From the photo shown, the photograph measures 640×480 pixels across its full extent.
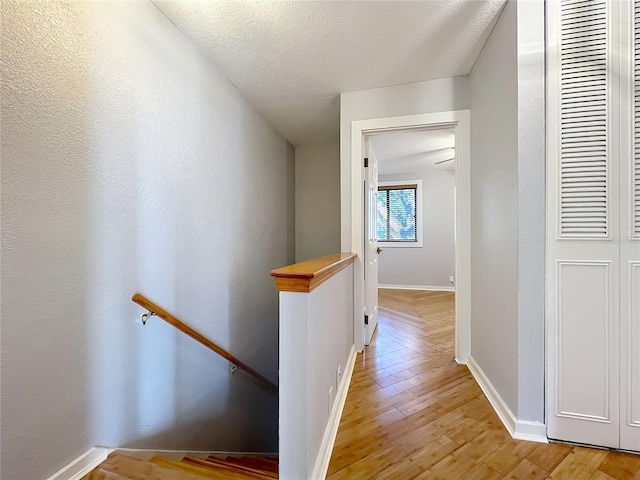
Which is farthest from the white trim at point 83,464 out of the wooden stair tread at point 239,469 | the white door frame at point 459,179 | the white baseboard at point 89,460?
the white door frame at point 459,179

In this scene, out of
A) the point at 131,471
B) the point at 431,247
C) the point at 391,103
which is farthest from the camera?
the point at 431,247

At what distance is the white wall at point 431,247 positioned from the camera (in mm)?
5047

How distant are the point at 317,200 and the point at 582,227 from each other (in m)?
2.82

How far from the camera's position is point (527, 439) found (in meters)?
1.33

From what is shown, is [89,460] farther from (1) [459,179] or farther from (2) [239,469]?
(1) [459,179]

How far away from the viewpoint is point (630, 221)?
1.23 meters

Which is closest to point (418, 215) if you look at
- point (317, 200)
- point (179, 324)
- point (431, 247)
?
point (431, 247)

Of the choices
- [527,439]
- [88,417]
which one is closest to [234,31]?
[88,417]

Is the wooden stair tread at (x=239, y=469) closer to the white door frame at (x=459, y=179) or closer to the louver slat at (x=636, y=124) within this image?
the white door frame at (x=459, y=179)

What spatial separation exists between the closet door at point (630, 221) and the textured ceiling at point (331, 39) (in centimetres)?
62

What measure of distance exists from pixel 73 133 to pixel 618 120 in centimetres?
237

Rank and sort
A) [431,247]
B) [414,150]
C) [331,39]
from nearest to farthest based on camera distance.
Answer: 1. [331,39]
2. [414,150]
3. [431,247]

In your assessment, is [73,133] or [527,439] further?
[527,439]

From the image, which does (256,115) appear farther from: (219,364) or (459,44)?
(219,364)
